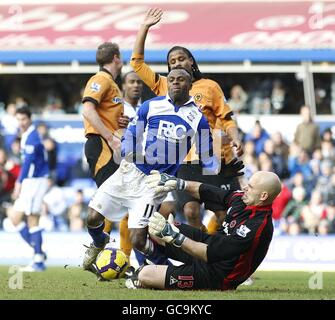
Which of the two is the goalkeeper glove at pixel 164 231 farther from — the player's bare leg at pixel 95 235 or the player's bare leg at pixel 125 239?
the player's bare leg at pixel 125 239

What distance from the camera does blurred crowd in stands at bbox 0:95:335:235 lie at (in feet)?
62.8

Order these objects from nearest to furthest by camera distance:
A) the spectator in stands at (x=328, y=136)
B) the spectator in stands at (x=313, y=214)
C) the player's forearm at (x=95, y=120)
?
the player's forearm at (x=95, y=120) → the spectator in stands at (x=313, y=214) → the spectator in stands at (x=328, y=136)

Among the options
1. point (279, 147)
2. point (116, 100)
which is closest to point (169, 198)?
point (116, 100)

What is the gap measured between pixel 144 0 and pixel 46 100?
11.0ft

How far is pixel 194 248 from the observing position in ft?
32.5

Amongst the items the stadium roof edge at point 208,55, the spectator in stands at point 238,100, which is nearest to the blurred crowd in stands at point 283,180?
the spectator in stands at point 238,100

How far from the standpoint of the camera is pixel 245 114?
21953 millimetres

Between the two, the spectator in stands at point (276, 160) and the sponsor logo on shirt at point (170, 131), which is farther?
the spectator in stands at point (276, 160)

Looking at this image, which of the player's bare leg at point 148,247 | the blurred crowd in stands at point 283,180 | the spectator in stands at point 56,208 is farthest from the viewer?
the spectator in stands at point 56,208

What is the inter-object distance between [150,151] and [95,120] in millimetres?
1326

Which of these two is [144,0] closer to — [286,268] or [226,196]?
[286,268]

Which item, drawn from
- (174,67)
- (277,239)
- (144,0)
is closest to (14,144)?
(144,0)

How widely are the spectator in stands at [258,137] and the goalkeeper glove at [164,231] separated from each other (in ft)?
34.4

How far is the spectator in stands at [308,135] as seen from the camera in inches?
795
